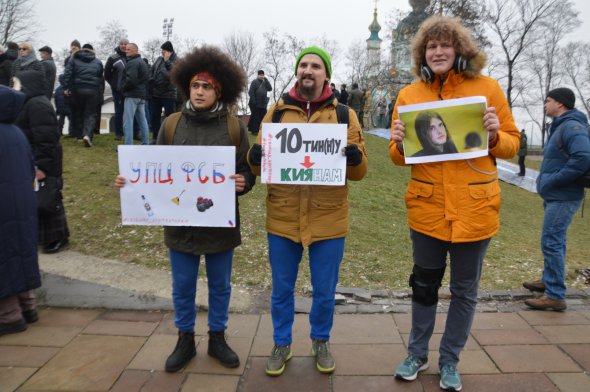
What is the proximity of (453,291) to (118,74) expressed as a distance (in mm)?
8791

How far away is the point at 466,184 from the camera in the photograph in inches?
106

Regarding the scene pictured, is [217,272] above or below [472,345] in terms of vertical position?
above

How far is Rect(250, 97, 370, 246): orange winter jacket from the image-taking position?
291 cm

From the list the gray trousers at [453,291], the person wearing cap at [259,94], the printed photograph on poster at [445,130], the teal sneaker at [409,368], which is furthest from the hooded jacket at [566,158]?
the person wearing cap at [259,94]

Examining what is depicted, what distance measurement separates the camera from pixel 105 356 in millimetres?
3256

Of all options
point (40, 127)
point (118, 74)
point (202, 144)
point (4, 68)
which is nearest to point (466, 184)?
point (202, 144)

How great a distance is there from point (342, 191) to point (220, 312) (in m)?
1.25

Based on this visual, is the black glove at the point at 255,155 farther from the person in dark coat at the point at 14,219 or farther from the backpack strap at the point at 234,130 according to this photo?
the person in dark coat at the point at 14,219

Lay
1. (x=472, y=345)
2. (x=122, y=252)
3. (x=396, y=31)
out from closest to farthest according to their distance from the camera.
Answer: (x=472, y=345), (x=122, y=252), (x=396, y=31)

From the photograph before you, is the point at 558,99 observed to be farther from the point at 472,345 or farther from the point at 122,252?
the point at 122,252

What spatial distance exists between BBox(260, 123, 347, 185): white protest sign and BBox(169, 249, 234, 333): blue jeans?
727mm

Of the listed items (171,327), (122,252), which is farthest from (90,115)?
(171,327)

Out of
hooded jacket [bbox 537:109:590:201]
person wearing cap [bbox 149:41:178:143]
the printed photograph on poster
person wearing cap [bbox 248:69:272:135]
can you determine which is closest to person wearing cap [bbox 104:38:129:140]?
person wearing cap [bbox 149:41:178:143]

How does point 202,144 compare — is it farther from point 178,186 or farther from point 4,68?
point 4,68
